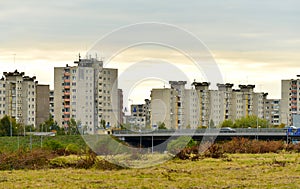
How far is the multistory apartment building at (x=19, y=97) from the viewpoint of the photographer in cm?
12244

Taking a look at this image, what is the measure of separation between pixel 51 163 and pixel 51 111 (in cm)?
10707

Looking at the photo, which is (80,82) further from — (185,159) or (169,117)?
(185,159)

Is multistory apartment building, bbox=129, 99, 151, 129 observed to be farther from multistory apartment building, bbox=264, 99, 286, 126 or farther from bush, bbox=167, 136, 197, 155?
multistory apartment building, bbox=264, 99, 286, 126

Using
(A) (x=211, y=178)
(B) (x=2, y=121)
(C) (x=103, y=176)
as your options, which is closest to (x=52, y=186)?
(C) (x=103, y=176)

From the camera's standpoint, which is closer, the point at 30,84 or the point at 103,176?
the point at 103,176

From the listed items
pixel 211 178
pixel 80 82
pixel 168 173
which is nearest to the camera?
pixel 211 178

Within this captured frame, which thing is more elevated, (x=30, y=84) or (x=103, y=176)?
(x=30, y=84)

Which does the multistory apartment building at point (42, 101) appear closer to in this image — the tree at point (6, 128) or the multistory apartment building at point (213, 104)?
the multistory apartment building at point (213, 104)

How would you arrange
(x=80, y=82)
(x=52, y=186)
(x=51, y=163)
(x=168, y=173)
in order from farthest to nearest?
(x=80, y=82), (x=51, y=163), (x=168, y=173), (x=52, y=186)

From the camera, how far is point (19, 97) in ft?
407

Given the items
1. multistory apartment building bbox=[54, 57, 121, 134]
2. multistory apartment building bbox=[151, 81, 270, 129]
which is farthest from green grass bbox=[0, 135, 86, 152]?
multistory apartment building bbox=[151, 81, 270, 129]

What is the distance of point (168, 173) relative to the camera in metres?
26.5

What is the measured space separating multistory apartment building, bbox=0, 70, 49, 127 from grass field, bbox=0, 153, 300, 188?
305 feet

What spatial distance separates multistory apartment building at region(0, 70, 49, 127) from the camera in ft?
402
